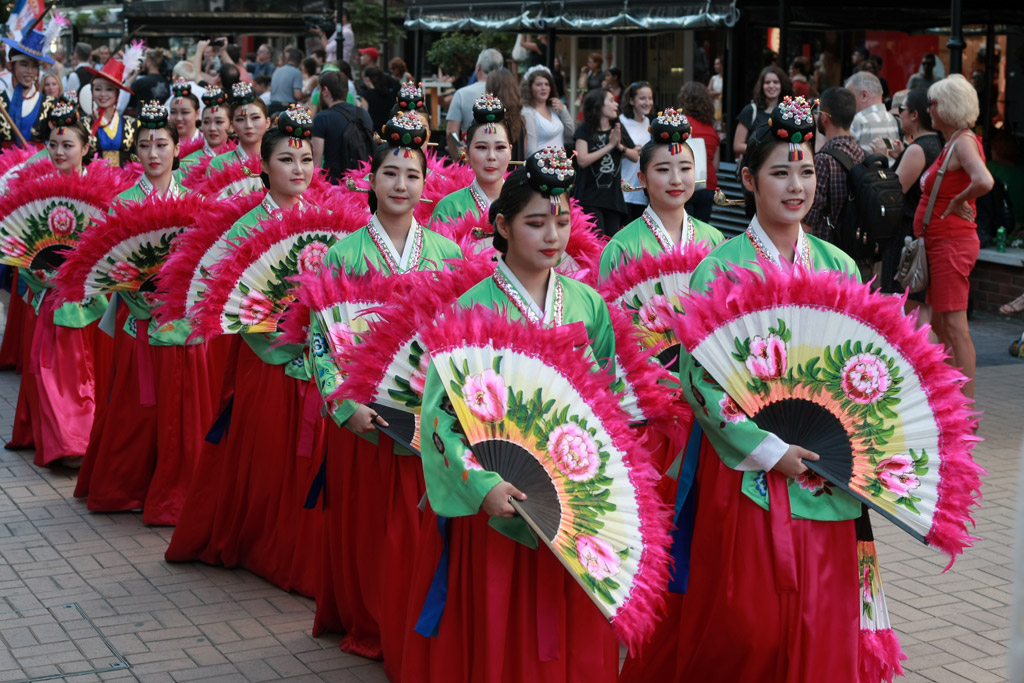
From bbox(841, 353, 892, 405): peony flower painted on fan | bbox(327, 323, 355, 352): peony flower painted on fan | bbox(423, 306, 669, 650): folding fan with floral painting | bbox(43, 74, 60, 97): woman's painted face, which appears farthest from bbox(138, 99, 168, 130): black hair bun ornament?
bbox(43, 74, 60, 97): woman's painted face

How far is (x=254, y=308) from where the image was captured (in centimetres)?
598

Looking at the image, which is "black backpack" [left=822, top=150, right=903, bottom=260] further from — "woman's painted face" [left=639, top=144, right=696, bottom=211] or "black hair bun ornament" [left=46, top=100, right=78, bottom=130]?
"black hair bun ornament" [left=46, top=100, right=78, bottom=130]

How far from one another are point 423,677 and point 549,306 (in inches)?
47.4

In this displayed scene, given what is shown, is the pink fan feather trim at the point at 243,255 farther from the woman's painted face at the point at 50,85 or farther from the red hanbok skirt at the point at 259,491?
the woman's painted face at the point at 50,85

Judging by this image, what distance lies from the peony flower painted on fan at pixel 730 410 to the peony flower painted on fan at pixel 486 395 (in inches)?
32.0

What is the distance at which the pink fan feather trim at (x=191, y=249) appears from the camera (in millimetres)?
6336

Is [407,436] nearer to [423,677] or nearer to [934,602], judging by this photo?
[423,677]

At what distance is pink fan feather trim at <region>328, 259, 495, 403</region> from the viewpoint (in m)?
4.45

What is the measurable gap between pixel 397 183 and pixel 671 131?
1.43 m

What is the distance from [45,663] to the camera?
17.1 ft

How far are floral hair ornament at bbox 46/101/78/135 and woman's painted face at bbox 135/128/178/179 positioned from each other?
131 centimetres

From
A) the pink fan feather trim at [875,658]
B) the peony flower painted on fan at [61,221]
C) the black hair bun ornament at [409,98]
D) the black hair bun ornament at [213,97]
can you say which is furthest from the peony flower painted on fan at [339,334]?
the black hair bun ornament at [213,97]

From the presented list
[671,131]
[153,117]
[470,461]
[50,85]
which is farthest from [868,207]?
[50,85]

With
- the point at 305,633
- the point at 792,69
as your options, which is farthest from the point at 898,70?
the point at 305,633
